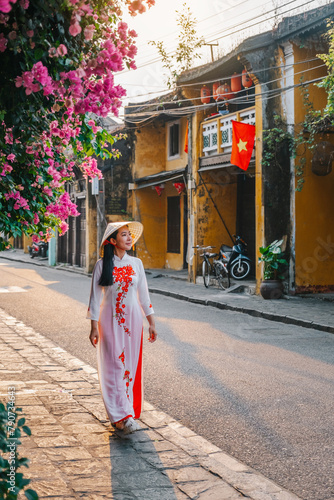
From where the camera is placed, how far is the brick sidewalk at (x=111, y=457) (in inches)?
147

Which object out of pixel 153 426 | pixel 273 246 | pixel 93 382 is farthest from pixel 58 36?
pixel 273 246

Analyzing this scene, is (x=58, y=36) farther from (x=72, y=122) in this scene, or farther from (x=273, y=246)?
(x=273, y=246)

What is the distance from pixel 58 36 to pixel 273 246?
12792mm

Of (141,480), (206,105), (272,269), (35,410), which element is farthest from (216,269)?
(141,480)

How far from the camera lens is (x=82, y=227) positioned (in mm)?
29094

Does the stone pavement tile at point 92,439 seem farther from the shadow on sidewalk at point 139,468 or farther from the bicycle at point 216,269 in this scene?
the bicycle at point 216,269

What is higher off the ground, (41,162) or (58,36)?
(58,36)

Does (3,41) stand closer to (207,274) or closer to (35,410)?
(35,410)

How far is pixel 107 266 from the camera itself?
16.9 ft

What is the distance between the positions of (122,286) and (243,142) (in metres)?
11.9

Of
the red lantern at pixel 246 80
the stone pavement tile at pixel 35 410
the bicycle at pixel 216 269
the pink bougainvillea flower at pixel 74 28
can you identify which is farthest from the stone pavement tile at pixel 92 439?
the red lantern at pixel 246 80

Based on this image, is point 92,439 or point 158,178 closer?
point 92,439

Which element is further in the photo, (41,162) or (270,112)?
(270,112)

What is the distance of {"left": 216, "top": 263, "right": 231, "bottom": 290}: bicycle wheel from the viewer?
1752 cm
